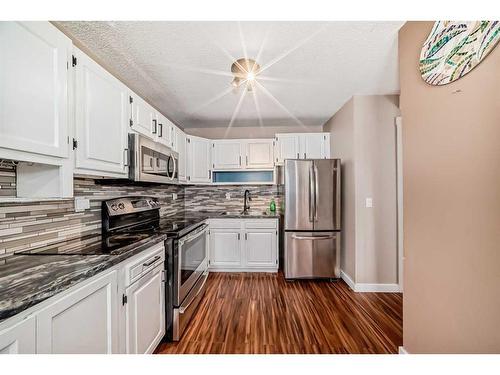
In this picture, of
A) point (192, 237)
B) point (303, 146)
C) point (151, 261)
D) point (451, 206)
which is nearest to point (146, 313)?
point (151, 261)

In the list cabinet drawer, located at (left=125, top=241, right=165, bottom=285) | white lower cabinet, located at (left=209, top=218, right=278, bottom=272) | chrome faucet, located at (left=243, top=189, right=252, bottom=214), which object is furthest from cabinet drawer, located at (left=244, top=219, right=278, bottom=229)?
cabinet drawer, located at (left=125, top=241, right=165, bottom=285)

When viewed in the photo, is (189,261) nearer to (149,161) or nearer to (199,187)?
(149,161)

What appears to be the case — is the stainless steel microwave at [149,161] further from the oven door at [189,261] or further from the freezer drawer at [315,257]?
the freezer drawer at [315,257]

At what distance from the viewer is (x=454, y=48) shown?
1093 millimetres

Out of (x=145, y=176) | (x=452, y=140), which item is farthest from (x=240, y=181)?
(x=452, y=140)

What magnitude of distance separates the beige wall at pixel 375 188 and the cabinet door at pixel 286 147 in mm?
1043

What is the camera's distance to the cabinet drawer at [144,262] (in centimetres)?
130

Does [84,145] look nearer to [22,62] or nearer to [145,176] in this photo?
[22,62]

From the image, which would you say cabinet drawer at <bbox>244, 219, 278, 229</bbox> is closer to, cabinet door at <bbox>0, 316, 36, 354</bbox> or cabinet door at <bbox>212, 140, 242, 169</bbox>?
cabinet door at <bbox>212, 140, 242, 169</bbox>

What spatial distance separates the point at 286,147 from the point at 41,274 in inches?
131

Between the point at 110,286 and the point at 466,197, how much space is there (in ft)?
5.95

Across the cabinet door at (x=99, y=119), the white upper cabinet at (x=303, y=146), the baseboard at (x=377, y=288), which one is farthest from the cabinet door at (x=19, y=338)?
the white upper cabinet at (x=303, y=146)

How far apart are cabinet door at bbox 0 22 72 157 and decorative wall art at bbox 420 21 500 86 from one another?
197 centimetres

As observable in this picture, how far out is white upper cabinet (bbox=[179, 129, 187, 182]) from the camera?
2998mm
